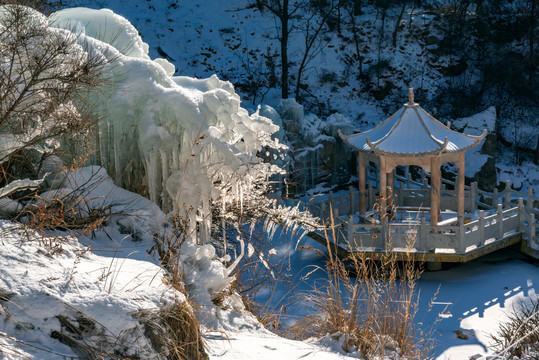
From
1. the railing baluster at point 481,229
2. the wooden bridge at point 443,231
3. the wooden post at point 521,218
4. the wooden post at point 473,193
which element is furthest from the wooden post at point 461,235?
the wooden post at point 473,193

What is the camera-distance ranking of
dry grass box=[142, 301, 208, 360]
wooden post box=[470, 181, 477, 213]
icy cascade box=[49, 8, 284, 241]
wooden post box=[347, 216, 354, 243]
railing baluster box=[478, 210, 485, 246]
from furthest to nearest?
wooden post box=[470, 181, 477, 213]
railing baluster box=[478, 210, 485, 246]
wooden post box=[347, 216, 354, 243]
icy cascade box=[49, 8, 284, 241]
dry grass box=[142, 301, 208, 360]

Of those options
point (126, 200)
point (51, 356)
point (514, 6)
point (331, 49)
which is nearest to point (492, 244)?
point (126, 200)

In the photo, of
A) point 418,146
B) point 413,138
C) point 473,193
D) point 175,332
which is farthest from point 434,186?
point 175,332

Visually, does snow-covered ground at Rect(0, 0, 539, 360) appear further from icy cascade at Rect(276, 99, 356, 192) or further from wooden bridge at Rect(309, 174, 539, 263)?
icy cascade at Rect(276, 99, 356, 192)

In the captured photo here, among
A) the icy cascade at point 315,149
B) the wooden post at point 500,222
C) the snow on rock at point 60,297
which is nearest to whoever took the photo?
the snow on rock at point 60,297

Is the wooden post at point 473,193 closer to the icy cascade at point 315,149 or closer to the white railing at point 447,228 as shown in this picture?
the white railing at point 447,228

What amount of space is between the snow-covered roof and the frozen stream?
6.74 ft

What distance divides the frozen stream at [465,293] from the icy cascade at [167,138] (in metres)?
2.09

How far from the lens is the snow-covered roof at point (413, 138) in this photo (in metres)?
10.0

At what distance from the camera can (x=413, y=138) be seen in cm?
1024

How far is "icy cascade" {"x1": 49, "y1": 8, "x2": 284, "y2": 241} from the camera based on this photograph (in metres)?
5.50

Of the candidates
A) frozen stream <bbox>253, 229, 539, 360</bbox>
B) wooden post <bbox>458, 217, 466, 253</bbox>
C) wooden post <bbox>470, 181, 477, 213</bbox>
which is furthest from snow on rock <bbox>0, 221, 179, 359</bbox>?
wooden post <bbox>470, 181, 477, 213</bbox>

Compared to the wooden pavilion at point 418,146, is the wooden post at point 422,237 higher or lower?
lower

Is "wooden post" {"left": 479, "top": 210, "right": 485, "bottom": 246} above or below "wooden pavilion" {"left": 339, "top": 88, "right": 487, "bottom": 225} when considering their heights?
below
